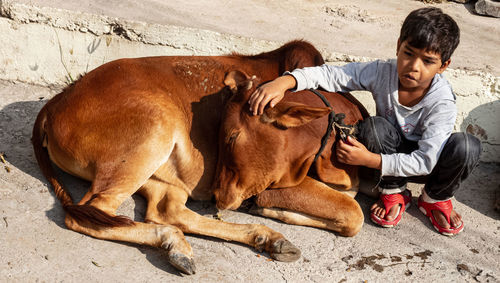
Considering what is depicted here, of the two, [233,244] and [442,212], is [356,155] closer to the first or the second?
[442,212]

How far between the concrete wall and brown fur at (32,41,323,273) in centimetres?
90

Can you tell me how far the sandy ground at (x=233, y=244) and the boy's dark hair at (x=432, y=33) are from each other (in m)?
1.22

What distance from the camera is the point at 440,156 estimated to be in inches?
139

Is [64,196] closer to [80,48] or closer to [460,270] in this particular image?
[80,48]

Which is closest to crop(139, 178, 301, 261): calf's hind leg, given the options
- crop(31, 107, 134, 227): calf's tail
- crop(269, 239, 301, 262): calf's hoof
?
crop(269, 239, 301, 262): calf's hoof

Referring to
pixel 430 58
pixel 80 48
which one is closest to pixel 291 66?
pixel 430 58

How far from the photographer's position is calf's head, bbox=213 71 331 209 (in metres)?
3.31

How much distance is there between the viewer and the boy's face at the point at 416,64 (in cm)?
330

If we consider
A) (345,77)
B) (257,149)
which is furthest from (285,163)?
Answer: (345,77)

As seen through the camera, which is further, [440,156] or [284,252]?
[440,156]

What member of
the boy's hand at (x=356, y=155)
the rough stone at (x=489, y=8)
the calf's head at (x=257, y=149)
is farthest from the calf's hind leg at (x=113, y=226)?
the rough stone at (x=489, y=8)

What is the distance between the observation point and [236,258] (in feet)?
10.5

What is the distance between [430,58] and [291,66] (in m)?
0.92

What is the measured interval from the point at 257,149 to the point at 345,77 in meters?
0.87
